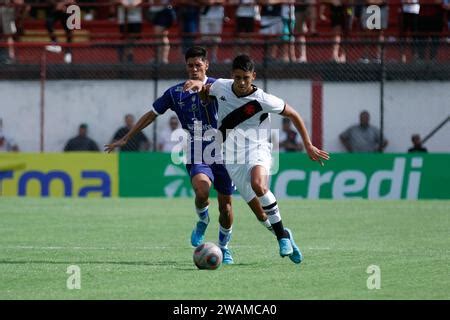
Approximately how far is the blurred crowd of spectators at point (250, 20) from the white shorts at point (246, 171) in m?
12.4

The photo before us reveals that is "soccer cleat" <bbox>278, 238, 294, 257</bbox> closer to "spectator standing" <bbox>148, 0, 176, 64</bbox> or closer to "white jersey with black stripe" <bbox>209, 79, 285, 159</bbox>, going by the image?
"white jersey with black stripe" <bbox>209, 79, 285, 159</bbox>

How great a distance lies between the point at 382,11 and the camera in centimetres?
2536

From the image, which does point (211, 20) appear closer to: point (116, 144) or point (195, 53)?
point (195, 53)

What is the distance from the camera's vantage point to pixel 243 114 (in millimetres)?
11539

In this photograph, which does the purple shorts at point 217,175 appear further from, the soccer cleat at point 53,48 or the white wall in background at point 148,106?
the soccer cleat at point 53,48

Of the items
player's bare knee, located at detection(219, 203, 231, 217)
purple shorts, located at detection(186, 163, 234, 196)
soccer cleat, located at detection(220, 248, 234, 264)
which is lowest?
soccer cleat, located at detection(220, 248, 234, 264)

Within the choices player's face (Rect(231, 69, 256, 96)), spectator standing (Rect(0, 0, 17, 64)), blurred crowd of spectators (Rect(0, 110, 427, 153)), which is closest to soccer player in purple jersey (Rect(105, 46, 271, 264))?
player's face (Rect(231, 69, 256, 96))

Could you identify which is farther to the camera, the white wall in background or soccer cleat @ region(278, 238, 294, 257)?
the white wall in background

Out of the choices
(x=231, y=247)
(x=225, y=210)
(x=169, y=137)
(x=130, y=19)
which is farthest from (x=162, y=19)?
(x=225, y=210)

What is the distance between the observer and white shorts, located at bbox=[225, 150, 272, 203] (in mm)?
11508

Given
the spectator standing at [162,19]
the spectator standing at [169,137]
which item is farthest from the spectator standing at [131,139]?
the spectator standing at [162,19]

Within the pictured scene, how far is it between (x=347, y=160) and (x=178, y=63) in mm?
4805

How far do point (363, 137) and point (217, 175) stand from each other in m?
11.9
